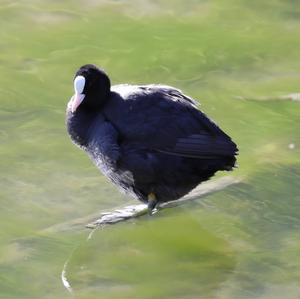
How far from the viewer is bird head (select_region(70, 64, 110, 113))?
6094 millimetres

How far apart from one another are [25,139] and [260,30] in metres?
2.63

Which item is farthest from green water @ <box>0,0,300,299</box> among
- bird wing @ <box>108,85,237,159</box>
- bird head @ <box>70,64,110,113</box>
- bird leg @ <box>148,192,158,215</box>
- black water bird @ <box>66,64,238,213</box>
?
bird head @ <box>70,64,110,113</box>

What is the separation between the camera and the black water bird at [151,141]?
5.92m

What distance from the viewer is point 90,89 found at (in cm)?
609

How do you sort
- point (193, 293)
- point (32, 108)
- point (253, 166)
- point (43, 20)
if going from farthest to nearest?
point (43, 20), point (32, 108), point (253, 166), point (193, 293)

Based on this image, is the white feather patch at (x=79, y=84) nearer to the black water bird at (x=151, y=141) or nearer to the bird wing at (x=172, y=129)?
the black water bird at (x=151, y=141)

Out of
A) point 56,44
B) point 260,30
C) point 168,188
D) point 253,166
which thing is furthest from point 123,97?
point 260,30

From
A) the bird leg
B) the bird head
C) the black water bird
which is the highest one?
the bird head

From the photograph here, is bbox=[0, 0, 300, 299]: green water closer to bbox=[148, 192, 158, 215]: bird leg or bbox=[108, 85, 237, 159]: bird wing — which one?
bbox=[148, 192, 158, 215]: bird leg

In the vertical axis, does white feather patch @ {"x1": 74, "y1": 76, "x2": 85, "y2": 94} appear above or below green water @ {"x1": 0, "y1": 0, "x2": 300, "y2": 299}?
above

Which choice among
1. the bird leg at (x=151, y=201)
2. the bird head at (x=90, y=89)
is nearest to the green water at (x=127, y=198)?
the bird leg at (x=151, y=201)

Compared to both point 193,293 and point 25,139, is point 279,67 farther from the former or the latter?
point 193,293

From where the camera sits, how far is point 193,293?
524cm

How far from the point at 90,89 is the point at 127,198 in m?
0.72
